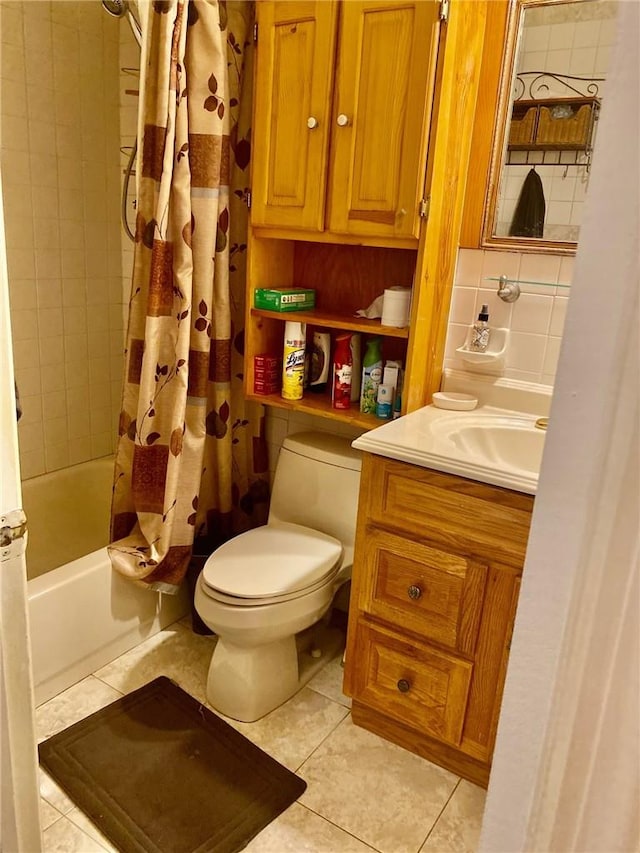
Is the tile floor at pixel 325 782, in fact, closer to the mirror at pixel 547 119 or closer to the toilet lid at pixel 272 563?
the toilet lid at pixel 272 563

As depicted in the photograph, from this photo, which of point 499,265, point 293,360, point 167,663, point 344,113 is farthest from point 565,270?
point 167,663

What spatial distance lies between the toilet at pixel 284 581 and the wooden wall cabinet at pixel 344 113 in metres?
0.71

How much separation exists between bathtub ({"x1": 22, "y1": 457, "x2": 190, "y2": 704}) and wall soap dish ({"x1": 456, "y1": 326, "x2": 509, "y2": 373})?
1.23 metres

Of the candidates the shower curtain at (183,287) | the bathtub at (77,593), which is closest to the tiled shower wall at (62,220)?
the bathtub at (77,593)

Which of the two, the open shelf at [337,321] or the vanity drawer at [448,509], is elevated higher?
the open shelf at [337,321]

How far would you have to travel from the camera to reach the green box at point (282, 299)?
1.97 meters

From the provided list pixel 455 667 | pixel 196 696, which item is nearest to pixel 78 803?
pixel 196 696

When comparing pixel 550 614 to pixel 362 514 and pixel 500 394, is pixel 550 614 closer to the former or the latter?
pixel 362 514

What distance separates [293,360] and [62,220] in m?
1.03

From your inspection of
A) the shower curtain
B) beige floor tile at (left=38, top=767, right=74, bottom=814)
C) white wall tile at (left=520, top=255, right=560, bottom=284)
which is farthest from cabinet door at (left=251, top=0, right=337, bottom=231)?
beige floor tile at (left=38, top=767, right=74, bottom=814)

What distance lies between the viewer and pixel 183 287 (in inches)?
69.8

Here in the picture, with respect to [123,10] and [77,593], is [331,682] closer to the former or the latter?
[77,593]

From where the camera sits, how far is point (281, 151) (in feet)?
5.96

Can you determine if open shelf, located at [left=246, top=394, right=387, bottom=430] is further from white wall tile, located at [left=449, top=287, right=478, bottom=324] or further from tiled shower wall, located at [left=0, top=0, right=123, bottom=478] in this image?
tiled shower wall, located at [left=0, top=0, right=123, bottom=478]
